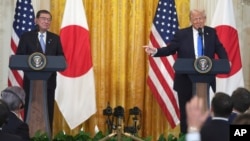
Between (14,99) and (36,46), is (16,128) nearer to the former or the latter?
(14,99)

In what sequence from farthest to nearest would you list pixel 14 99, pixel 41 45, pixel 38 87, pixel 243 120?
pixel 41 45 → pixel 38 87 → pixel 14 99 → pixel 243 120

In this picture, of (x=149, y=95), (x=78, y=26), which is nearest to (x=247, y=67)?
(x=149, y=95)

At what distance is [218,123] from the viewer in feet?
13.0

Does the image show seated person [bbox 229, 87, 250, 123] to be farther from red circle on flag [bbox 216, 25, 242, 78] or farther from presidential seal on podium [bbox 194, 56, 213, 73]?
red circle on flag [bbox 216, 25, 242, 78]

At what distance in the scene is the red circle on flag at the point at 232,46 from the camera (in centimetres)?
970

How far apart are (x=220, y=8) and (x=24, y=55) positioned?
3.66 metres

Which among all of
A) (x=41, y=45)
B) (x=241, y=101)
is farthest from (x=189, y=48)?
(x=241, y=101)

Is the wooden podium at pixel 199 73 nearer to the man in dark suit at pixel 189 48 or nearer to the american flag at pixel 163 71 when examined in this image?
the man in dark suit at pixel 189 48

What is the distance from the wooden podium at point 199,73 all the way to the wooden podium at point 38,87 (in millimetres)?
1428

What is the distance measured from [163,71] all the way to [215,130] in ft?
20.4

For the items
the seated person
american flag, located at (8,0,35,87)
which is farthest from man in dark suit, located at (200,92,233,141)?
american flag, located at (8,0,35,87)

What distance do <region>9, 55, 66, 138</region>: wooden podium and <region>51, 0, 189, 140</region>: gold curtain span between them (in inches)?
98.0

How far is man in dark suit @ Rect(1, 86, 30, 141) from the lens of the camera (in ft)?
18.1

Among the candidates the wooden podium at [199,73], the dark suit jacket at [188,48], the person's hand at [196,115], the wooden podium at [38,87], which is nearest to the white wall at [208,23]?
the dark suit jacket at [188,48]
